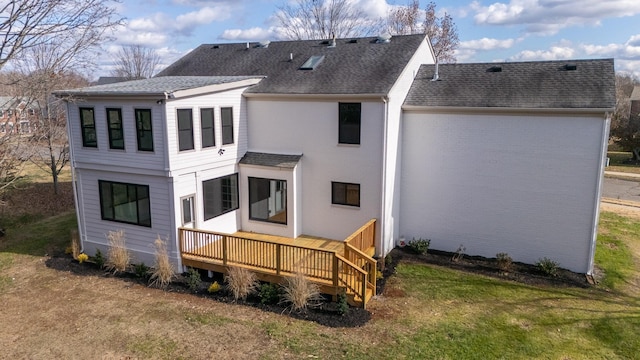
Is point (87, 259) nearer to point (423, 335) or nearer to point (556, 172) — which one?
point (423, 335)

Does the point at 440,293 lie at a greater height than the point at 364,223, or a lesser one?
lesser

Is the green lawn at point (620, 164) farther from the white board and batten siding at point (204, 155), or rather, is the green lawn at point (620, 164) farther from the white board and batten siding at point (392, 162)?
the white board and batten siding at point (204, 155)

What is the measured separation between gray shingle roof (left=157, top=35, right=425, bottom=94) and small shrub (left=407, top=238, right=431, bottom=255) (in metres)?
5.38

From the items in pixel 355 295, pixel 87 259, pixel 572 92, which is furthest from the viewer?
pixel 87 259

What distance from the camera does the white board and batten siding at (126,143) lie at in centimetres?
1204

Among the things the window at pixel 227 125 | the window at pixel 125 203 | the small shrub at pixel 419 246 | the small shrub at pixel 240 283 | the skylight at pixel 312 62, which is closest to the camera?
the small shrub at pixel 240 283

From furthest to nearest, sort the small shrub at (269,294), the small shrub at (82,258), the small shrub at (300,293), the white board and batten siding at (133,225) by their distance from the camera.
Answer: the small shrub at (82,258), the white board and batten siding at (133,225), the small shrub at (269,294), the small shrub at (300,293)

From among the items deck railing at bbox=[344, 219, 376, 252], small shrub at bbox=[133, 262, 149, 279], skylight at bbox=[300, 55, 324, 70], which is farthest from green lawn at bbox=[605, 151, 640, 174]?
small shrub at bbox=[133, 262, 149, 279]

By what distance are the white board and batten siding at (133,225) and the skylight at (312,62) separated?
676 centimetres

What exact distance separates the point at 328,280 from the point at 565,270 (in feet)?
25.1

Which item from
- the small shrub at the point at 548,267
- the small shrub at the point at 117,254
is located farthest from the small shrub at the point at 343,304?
the small shrub at the point at 117,254

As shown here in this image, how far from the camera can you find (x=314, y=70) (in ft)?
50.6

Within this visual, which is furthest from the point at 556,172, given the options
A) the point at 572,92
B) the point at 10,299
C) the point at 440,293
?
the point at 10,299

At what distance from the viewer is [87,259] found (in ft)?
45.2
